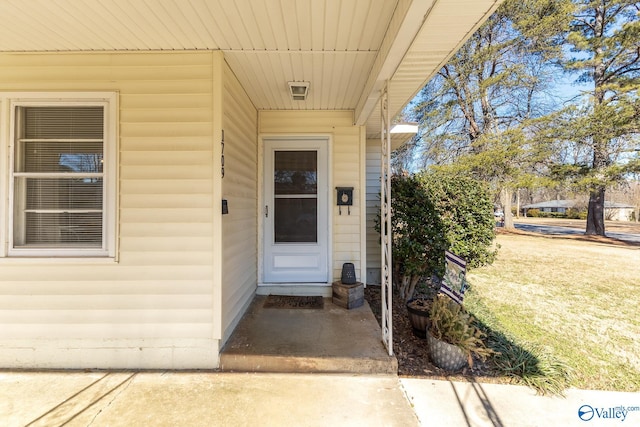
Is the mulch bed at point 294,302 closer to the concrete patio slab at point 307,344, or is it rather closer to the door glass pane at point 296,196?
the concrete patio slab at point 307,344

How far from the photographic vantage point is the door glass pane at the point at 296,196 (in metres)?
3.89

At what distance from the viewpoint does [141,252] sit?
2365mm

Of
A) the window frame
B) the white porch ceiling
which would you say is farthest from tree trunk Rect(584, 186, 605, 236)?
the window frame

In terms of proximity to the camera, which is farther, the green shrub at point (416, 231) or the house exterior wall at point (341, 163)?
the house exterior wall at point (341, 163)

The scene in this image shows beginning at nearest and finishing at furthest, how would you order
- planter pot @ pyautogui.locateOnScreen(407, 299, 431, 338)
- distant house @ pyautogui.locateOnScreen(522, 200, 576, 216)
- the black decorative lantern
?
1. planter pot @ pyautogui.locateOnScreen(407, 299, 431, 338)
2. the black decorative lantern
3. distant house @ pyautogui.locateOnScreen(522, 200, 576, 216)

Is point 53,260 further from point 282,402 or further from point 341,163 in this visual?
point 341,163

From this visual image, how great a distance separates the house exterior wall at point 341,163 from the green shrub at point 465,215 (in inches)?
34.9

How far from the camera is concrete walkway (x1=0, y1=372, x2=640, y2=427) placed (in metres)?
1.80

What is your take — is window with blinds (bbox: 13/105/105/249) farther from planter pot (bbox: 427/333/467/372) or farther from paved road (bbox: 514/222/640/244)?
paved road (bbox: 514/222/640/244)

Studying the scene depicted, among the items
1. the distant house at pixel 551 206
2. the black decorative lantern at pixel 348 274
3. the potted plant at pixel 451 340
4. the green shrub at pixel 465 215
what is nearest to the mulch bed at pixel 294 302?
the black decorative lantern at pixel 348 274

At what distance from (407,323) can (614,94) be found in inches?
479

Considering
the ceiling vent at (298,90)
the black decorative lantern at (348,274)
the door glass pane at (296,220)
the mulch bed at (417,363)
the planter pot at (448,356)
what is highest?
the ceiling vent at (298,90)

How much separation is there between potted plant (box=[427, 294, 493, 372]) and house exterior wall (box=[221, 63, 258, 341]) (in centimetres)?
180

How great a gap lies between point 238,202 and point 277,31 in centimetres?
158
